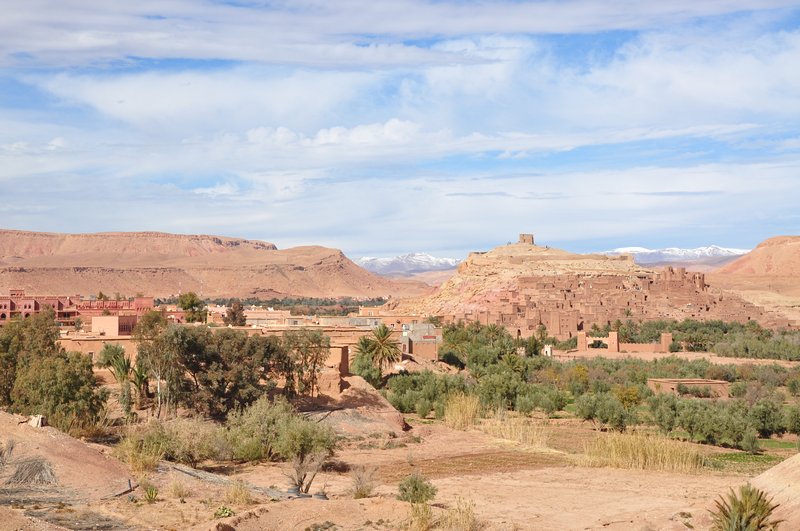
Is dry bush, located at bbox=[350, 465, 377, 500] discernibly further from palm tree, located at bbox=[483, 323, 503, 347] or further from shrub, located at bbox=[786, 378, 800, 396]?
palm tree, located at bbox=[483, 323, 503, 347]

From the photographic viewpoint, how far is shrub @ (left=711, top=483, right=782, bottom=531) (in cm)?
1428

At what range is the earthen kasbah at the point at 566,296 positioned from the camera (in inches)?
2928

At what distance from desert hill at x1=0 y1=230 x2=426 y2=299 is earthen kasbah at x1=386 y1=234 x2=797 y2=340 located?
176 feet

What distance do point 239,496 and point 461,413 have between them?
15318 millimetres

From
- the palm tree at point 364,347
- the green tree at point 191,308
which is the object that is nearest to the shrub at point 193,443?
the palm tree at point 364,347

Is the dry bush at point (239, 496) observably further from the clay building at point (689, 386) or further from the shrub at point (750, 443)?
the clay building at point (689, 386)

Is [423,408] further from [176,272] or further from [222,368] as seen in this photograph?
[176,272]

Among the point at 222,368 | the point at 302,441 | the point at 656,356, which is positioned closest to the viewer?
the point at 302,441

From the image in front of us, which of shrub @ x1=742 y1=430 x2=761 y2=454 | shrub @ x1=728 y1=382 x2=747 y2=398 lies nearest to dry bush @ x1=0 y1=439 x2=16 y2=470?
shrub @ x1=742 y1=430 x2=761 y2=454

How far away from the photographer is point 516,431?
29625 millimetres

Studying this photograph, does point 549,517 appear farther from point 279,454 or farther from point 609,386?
point 609,386

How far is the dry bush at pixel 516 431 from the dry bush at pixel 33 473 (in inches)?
552

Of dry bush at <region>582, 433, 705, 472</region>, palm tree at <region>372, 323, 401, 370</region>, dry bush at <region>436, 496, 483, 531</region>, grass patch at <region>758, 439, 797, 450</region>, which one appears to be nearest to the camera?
dry bush at <region>436, 496, 483, 531</region>

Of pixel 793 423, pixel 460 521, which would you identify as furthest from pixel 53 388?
pixel 793 423
